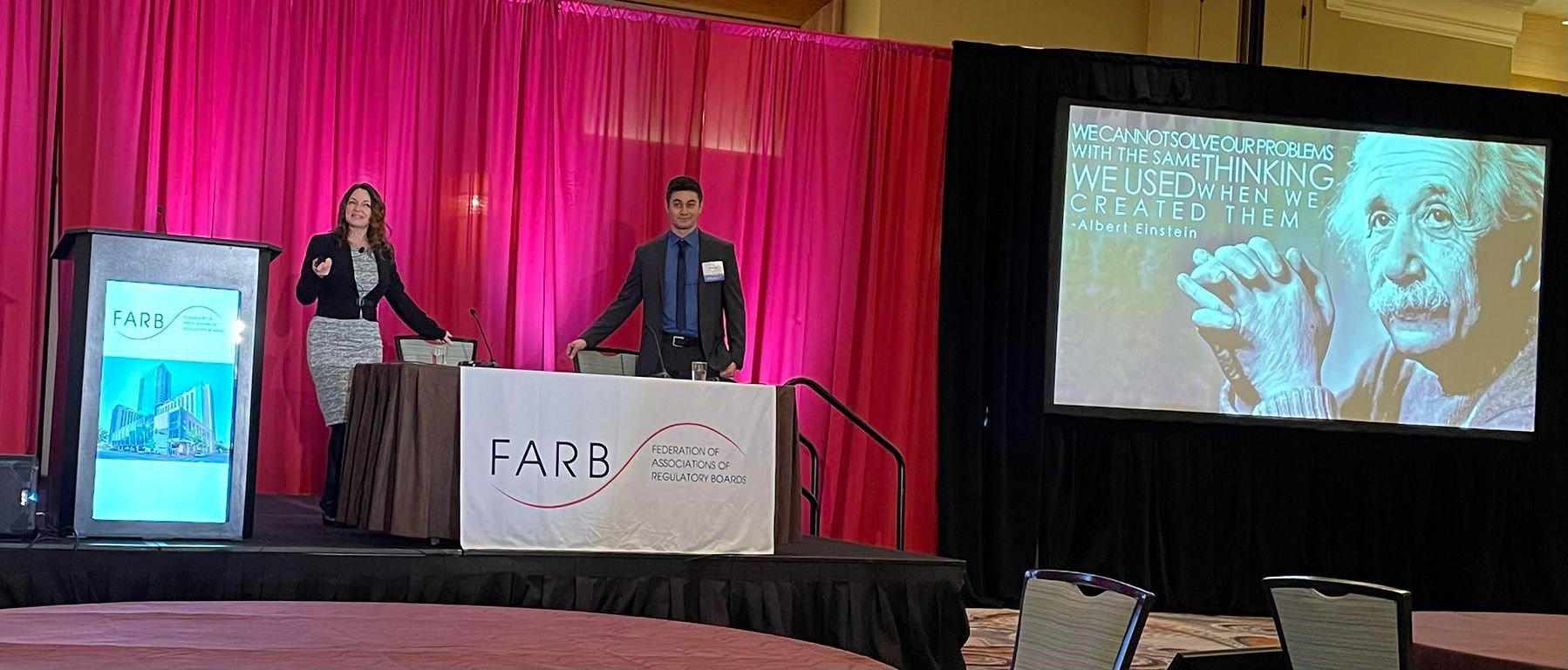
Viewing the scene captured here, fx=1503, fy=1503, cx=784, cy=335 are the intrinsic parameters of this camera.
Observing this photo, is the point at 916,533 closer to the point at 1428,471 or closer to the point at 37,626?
the point at 1428,471

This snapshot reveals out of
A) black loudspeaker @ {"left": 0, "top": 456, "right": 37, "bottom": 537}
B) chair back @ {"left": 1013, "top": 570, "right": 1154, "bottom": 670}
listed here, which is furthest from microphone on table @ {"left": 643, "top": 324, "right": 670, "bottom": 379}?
chair back @ {"left": 1013, "top": 570, "right": 1154, "bottom": 670}

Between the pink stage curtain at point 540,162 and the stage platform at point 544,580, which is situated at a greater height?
the pink stage curtain at point 540,162

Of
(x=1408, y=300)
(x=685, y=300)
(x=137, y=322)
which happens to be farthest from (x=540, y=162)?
(x=1408, y=300)

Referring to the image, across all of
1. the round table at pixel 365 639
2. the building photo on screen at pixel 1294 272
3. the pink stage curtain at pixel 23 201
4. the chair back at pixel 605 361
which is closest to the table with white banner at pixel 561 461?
the chair back at pixel 605 361

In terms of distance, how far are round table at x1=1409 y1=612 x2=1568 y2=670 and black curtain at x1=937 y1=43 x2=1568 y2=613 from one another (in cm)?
383

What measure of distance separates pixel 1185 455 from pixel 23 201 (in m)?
5.36

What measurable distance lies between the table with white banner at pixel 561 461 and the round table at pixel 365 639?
1.63 metres

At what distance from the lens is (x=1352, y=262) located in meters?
7.49

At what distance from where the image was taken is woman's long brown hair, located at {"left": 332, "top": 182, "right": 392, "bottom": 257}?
538 centimetres

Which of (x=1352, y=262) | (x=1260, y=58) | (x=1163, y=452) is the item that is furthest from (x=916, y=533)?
(x=1260, y=58)

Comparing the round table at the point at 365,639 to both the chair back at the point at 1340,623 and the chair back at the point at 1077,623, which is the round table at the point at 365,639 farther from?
the chair back at the point at 1340,623

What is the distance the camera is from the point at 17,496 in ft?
12.7

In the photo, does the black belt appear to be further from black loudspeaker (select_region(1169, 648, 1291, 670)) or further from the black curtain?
black loudspeaker (select_region(1169, 648, 1291, 670))

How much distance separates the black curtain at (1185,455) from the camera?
721 cm
